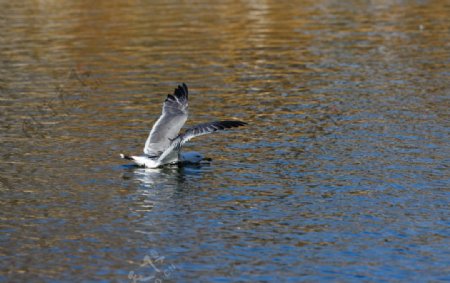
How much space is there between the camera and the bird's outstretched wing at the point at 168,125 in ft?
57.9

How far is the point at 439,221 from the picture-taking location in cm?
1395

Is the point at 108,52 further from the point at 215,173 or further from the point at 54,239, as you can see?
the point at 54,239

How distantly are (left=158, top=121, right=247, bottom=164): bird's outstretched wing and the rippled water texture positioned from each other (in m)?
0.34

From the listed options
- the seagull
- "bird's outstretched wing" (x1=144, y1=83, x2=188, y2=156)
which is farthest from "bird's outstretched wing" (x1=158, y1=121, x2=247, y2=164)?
"bird's outstretched wing" (x1=144, y1=83, x2=188, y2=156)

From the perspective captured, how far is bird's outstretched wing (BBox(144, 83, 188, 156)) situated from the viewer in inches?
695

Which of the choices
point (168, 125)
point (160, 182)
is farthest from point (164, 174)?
point (168, 125)

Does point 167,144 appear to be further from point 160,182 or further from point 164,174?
point 160,182

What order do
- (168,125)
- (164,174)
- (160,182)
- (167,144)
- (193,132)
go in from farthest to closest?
(168,125) < (167,144) < (164,174) < (160,182) < (193,132)

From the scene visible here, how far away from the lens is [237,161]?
17.9 m

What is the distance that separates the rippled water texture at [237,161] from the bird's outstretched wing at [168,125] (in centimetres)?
54

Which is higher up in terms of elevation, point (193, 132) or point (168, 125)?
point (193, 132)

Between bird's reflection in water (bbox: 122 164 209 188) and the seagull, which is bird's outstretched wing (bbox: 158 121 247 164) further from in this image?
bird's reflection in water (bbox: 122 164 209 188)

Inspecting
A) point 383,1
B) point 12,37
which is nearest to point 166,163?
point 12,37

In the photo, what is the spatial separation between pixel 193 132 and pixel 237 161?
1822 mm
